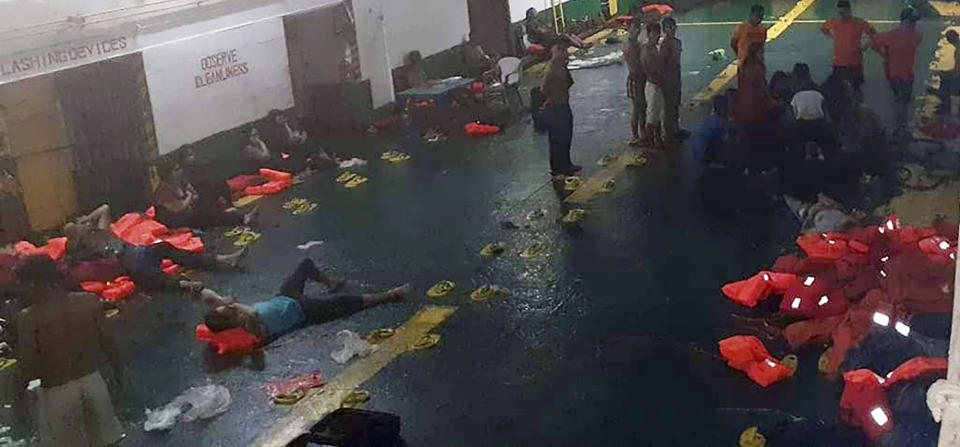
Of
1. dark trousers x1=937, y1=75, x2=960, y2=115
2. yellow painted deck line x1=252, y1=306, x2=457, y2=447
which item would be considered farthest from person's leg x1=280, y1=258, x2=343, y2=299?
dark trousers x1=937, y1=75, x2=960, y2=115

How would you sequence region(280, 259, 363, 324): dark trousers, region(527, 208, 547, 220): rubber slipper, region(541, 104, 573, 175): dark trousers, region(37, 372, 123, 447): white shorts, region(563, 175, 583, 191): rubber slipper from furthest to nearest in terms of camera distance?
region(541, 104, 573, 175): dark trousers → region(563, 175, 583, 191): rubber slipper → region(527, 208, 547, 220): rubber slipper → region(280, 259, 363, 324): dark trousers → region(37, 372, 123, 447): white shorts

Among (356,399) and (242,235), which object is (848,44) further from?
(356,399)

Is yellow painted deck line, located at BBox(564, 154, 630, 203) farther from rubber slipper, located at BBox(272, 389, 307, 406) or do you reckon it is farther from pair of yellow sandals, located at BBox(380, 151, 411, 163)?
rubber slipper, located at BBox(272, 389, 307, 406)

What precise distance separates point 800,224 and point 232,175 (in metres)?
6.34

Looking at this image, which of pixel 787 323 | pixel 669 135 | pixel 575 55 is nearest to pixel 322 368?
pixel 787 323

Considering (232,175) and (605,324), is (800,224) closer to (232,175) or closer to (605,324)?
(605,324)

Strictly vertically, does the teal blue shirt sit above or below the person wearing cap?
below

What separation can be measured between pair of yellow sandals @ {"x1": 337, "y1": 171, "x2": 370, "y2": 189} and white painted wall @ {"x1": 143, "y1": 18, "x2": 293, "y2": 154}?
1.56 m

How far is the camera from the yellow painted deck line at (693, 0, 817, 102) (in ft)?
45.3

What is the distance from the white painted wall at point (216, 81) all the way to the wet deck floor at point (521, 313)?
1.37 m

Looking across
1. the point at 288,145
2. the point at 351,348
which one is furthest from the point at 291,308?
the point at 288,145

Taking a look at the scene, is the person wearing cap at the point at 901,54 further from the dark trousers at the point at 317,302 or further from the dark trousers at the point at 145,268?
the dark trousers at the point at 145,268

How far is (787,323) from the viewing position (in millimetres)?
6785

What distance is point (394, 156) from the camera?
1216 centimetres
